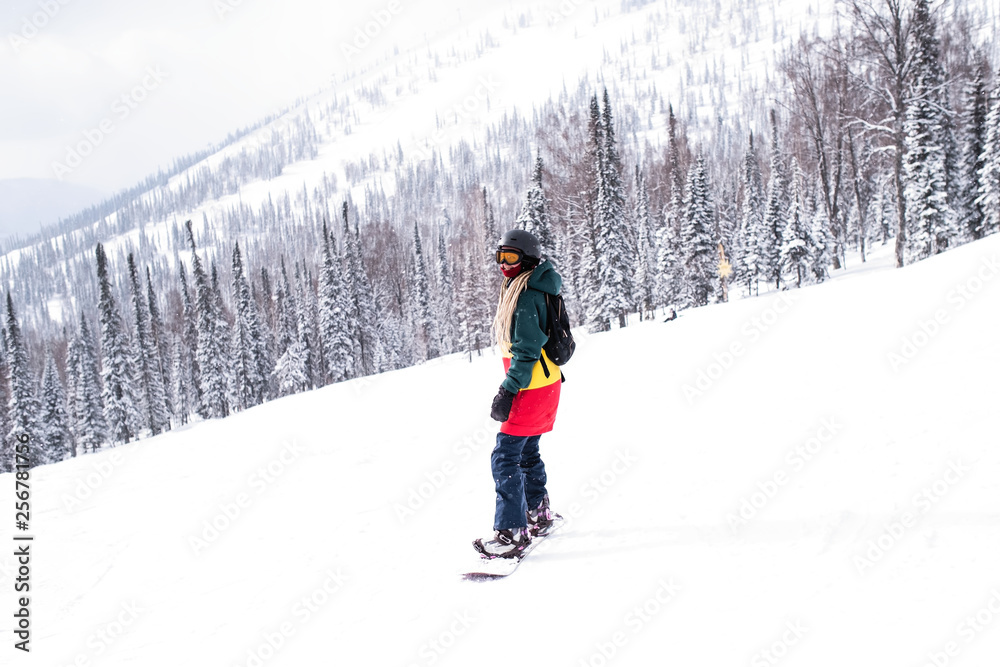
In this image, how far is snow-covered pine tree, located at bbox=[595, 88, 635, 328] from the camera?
32500mm

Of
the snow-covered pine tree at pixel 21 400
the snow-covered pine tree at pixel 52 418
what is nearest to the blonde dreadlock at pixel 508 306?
the snow-covered pine tree at pixel 21 400

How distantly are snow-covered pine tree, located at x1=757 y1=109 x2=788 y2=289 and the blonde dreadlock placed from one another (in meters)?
41.6

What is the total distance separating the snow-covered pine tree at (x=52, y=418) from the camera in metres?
44.5

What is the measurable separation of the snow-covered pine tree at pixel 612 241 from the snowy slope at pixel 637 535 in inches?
965

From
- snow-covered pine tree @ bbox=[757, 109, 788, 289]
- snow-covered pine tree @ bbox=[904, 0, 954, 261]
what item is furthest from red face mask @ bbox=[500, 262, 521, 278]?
snow-covered pine tree @ bbox=[757, 109, 788, 289]

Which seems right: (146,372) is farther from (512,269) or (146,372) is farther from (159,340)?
Answer: (512,269)

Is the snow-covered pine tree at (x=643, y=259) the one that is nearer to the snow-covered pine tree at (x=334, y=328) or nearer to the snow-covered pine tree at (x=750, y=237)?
the snow-covered pine tree at (x=750, y=237)

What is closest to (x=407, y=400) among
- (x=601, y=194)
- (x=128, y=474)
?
(x=128, y=474)

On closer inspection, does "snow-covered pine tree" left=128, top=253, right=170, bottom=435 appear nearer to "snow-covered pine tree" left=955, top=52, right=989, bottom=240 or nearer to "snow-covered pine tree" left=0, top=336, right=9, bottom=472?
"snow-covered pine tree" left=0, top=336, right=9, bottom=472

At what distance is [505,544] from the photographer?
4145 millimetres

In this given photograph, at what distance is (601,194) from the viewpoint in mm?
32250

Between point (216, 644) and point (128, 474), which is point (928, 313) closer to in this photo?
point (216, 644)

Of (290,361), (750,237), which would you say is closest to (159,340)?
(290,361)

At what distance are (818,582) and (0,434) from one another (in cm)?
6284
